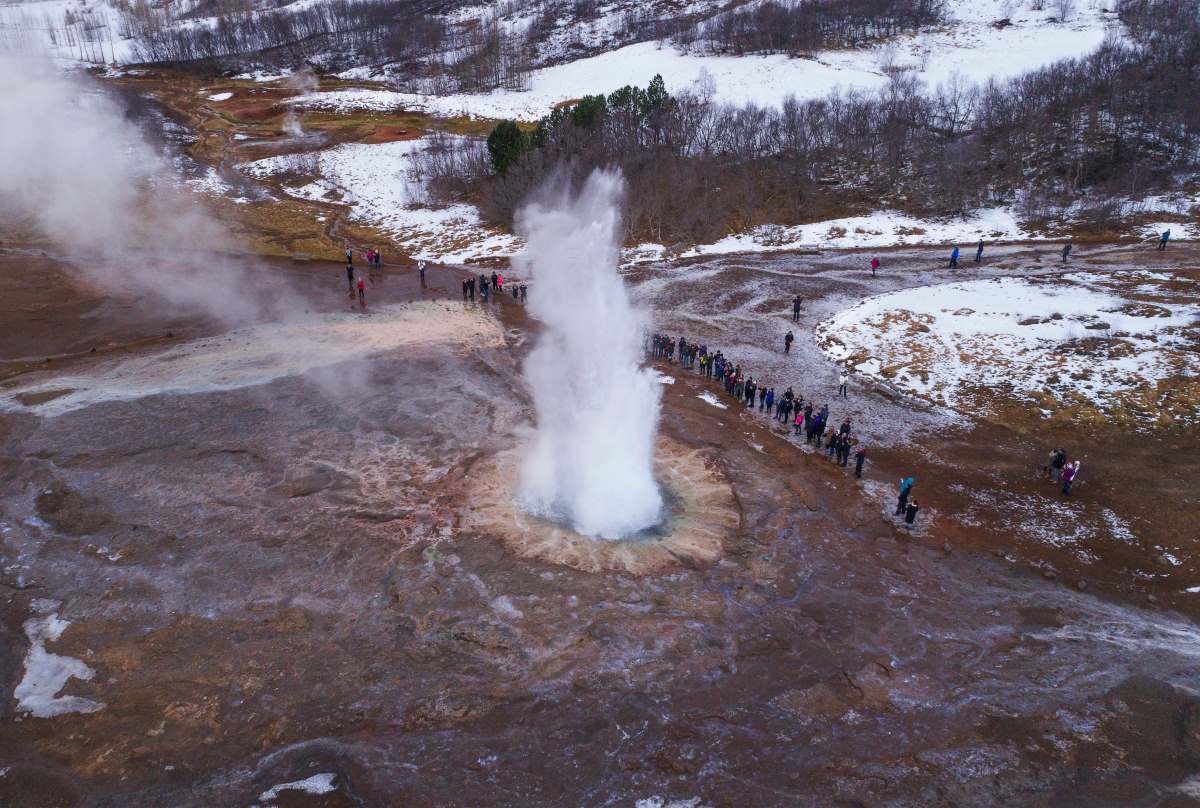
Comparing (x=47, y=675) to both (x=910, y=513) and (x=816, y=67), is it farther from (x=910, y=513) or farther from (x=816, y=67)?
(x=816, y=67)

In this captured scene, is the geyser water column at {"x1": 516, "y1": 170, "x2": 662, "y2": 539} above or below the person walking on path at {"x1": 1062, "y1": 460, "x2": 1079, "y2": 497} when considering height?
above

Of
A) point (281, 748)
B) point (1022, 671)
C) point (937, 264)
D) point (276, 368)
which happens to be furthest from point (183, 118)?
point (1022, 671)

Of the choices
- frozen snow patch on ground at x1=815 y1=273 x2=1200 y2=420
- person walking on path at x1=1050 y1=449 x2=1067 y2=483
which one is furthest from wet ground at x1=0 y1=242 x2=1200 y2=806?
frozen snow patch on ground at x1=815 y1=273 x2=1200 y2=420

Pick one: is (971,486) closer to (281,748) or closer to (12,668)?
(281,748)

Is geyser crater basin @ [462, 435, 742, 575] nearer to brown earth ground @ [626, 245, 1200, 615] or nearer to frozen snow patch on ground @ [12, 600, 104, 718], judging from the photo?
brown earth ground @ [626, 245, 1200, 615]

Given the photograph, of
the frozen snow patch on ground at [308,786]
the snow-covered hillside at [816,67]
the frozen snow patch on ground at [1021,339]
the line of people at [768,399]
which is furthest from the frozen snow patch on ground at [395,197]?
the frozen snow patch on ground at [308,786]

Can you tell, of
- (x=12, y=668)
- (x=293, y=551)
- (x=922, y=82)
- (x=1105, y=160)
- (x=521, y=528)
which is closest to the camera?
(x=12, y=668)

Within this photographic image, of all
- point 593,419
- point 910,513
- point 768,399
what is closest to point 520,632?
point 593,419
